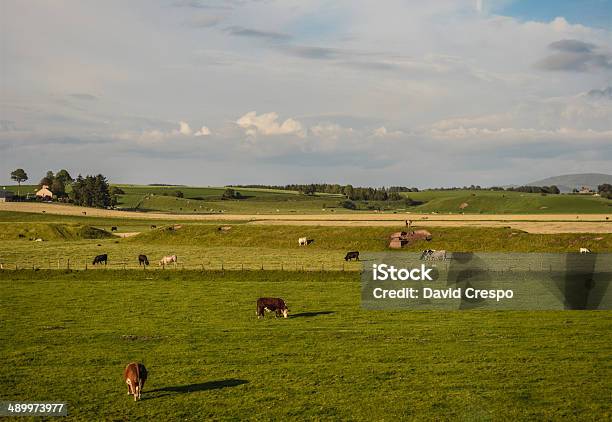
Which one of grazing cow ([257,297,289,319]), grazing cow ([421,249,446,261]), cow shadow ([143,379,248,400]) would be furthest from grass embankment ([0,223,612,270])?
cow shadow ([143,379,248,400])

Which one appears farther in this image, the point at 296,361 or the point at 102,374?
the point at 296,361

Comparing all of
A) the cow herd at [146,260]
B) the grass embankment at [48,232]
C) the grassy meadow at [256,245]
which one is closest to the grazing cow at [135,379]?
the grassy meadow at [256,245]

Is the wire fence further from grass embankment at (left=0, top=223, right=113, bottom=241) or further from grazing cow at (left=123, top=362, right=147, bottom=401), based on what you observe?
grass embankment at (left=0, top=223, right=113, bottom=241)

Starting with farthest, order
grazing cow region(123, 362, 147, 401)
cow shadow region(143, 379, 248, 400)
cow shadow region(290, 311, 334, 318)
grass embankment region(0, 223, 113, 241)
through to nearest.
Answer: grass embankment region(0, 223, 113, 241)
cow shadow region(290, 311, 334, 318)
cow shadow region(143, 379, 248, 400)
grazing cow region(123, 362, 147, 401)

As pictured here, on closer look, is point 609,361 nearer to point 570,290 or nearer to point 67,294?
point 570,290

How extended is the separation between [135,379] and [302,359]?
832 centimetres

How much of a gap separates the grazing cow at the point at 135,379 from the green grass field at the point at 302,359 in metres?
0.47

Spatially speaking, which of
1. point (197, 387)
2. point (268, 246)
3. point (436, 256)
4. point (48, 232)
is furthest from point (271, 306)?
point (48, 232)

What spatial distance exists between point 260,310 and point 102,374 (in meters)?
13.6

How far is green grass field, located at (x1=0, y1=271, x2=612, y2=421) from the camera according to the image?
70.8ft

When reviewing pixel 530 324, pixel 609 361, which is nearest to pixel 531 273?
pixel 530 324

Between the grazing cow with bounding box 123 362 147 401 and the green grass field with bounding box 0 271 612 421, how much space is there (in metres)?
0.47

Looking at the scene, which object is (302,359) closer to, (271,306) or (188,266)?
(271,306)

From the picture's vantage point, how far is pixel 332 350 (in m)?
29.4
